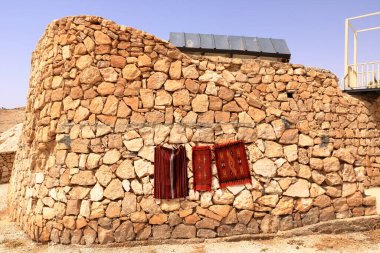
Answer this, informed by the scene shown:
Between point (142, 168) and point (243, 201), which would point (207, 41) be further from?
point (243, 201)

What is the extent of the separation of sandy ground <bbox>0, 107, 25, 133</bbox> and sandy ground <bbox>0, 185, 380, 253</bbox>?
29352 mm

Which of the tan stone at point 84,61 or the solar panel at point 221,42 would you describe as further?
the solar panel at point 221,42

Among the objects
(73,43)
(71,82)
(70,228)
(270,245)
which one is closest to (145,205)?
(70,228)

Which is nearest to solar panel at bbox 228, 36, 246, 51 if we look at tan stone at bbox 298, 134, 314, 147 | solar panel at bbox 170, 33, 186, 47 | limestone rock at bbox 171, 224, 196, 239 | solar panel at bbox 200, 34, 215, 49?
solar panel at bbox 200, 34, 215, 49

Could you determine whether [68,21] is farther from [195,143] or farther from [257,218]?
[257,218]

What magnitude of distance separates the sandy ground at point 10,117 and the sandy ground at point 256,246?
29352 mm

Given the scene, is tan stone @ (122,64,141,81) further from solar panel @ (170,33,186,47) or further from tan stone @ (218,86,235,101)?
solar panel @ (170,33,186,47)

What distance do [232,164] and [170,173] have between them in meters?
1.27

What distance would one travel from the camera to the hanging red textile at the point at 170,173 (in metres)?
6.16

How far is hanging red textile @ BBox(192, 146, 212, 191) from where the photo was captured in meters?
6.30

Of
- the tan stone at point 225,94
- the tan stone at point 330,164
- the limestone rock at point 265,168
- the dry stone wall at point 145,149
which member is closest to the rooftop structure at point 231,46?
the dry stone wall at point 145,149

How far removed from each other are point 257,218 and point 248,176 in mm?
855

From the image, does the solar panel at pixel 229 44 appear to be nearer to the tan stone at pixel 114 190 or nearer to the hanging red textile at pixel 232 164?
the hanging red textile at pixel 232 164

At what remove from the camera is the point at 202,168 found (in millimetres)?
6352
